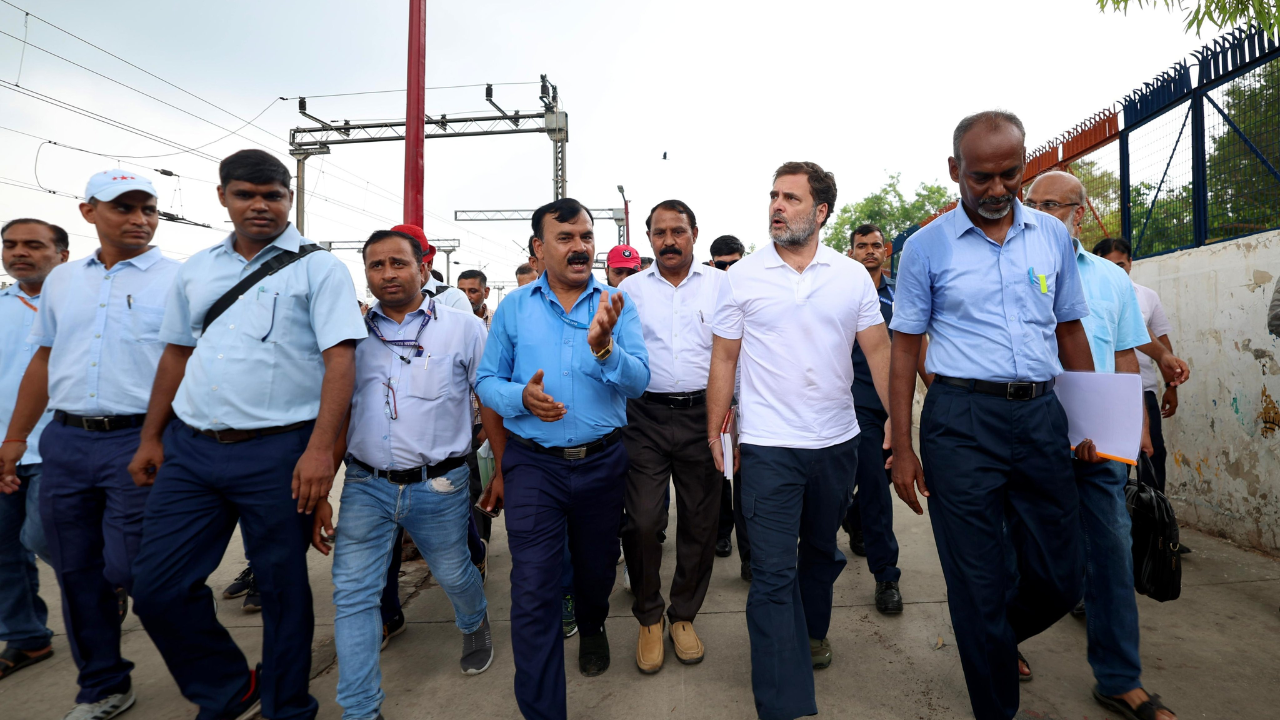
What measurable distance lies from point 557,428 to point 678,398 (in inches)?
37.2

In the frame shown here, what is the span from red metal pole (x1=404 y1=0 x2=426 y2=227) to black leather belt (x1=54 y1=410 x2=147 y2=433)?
3583 millimetres

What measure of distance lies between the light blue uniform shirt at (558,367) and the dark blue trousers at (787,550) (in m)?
0.63

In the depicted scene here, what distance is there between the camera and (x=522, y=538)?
2.69 meters

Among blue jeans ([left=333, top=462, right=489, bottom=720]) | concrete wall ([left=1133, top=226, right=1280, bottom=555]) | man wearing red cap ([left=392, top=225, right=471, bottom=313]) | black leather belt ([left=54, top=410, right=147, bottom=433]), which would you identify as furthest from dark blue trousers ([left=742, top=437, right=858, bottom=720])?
concrete wall ([left=1133, top=226, right=1280, bottom=555])

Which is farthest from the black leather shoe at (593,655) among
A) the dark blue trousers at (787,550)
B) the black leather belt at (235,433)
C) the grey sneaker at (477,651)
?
the black leather belt at (235,433)

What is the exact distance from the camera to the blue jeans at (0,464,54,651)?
338cm

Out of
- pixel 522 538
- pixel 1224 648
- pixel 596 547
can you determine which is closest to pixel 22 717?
pixel 522 538

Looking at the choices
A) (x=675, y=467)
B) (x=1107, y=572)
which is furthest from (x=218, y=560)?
(x=1107, y=572)

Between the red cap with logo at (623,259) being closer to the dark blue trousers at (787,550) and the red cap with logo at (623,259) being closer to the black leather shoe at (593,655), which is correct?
the dark blue trousers at (787,550)

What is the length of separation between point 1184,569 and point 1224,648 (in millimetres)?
1155

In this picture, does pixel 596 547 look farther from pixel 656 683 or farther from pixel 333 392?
pixel 333 392

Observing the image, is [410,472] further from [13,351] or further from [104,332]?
[13,351]

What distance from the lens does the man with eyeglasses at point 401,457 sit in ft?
8.92

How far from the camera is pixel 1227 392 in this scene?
15.1 ft
